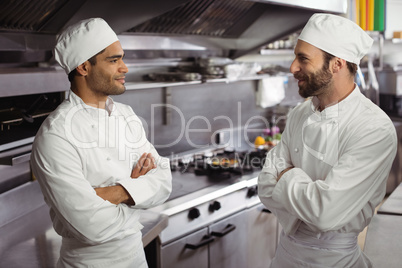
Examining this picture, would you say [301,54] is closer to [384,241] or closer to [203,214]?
[384,241]

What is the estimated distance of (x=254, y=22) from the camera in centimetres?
380

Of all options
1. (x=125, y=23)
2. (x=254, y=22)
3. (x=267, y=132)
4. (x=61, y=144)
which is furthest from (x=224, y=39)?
(x=61, y=144)

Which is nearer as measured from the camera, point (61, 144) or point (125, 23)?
point (61, 144)

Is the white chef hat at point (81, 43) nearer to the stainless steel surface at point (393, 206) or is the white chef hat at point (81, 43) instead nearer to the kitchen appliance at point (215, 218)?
the kitchen appliance at point (215, 218)

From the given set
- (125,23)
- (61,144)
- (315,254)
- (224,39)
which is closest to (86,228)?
(61,144)

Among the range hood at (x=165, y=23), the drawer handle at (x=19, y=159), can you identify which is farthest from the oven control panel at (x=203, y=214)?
the range hood at (x=165, y=23)

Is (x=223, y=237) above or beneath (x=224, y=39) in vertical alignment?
beneath

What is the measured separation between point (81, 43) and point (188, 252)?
62.1 inches

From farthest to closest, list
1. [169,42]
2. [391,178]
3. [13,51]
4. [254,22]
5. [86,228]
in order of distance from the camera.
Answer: [391,178] < [254,22] < [169,42] < [13,51] < [86,228]

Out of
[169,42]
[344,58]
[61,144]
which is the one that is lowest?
[61,144]

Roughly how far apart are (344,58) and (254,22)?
2077 millimetres

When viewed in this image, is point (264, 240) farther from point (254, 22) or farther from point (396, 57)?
point (396, 57)

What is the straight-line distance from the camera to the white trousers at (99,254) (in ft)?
6.08

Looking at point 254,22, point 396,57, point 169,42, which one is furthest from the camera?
point 396,57
